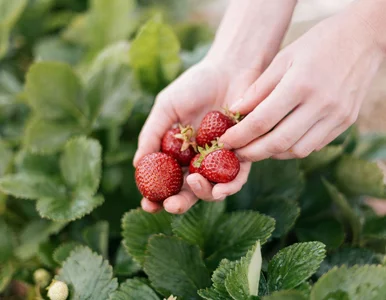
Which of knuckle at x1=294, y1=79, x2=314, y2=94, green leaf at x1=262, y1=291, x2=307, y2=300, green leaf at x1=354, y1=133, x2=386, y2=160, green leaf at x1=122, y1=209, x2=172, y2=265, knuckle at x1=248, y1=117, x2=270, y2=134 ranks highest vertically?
knuckle at x1=294, y1=79, x2=314, y2=94

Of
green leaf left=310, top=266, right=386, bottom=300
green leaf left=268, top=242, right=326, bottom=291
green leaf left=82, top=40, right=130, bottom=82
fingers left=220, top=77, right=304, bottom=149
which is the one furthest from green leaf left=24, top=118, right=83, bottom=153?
green leaf left=310, top=266, right=386, bottom=300

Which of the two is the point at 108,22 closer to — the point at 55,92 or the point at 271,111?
the point at 55,92

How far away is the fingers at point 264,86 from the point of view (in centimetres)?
78

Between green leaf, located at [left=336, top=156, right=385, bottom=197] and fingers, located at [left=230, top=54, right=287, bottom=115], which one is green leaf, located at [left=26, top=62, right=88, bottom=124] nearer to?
fingers, located at [left=230, top=54, right=287, bottom=115]

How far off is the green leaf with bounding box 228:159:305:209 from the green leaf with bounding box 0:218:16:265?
561 mm

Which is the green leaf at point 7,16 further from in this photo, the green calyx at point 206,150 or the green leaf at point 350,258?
the green leaf at point 350,258

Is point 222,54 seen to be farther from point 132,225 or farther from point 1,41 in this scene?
point 1,41

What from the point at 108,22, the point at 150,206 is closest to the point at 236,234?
the point at 150,206

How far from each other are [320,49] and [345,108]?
11cm

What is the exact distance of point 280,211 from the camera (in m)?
0.93

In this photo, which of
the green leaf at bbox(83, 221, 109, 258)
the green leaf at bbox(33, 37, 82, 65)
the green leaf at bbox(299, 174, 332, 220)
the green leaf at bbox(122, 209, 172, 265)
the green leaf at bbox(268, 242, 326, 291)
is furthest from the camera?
the green leaf at bbox(33, 37, 82, 65)

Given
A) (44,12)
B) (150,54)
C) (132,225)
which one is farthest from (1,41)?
(132,225)

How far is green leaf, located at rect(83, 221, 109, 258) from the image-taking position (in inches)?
37.9

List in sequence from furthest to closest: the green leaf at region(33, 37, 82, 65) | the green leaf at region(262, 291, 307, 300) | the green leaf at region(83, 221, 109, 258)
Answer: the green leaf at region(33, 37, 82, 65) → the green leaf at region(83, 221, 109, 258) → the green leaf at region(262, 291, 307, 300)
